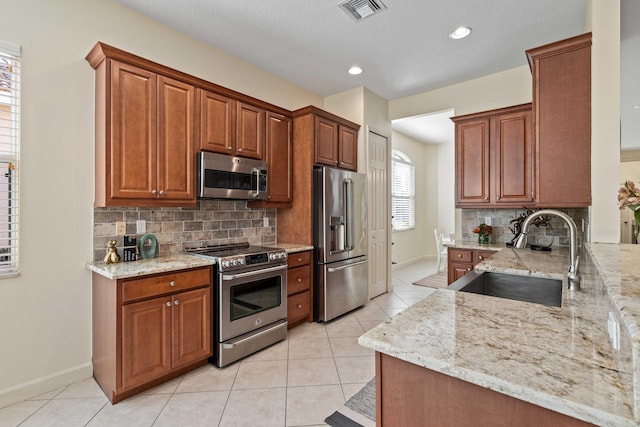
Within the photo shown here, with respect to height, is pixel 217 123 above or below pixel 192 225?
above

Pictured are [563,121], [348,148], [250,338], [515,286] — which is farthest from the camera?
[348,148]

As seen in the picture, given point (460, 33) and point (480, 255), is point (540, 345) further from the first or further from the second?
point (460, 33)

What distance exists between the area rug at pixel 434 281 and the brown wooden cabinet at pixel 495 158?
1.88 metres

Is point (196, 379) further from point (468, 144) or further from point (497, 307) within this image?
point (468, 144)

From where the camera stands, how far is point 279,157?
11.5 feet

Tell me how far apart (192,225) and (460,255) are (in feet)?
9.53

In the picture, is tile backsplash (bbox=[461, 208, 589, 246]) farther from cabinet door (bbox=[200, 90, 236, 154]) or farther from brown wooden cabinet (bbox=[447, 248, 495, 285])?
cabinet door (bbox=[200, 90, 236, 154])

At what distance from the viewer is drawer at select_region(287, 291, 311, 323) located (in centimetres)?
325

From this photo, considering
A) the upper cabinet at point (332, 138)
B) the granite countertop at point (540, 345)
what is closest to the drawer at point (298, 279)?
the upper cabinet at point (332, 138)

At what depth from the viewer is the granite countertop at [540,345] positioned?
2.13ft

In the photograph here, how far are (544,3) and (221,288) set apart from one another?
11.6 feet

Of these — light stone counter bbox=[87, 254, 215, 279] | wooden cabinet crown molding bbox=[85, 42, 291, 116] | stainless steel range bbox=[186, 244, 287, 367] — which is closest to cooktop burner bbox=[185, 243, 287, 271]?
stainless steel range bbox=[186, 244, 287, 367]

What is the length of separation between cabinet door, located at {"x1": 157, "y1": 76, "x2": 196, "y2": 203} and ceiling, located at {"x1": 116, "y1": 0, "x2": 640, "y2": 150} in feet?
2.31

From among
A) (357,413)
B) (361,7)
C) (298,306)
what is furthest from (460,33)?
(357,413)
